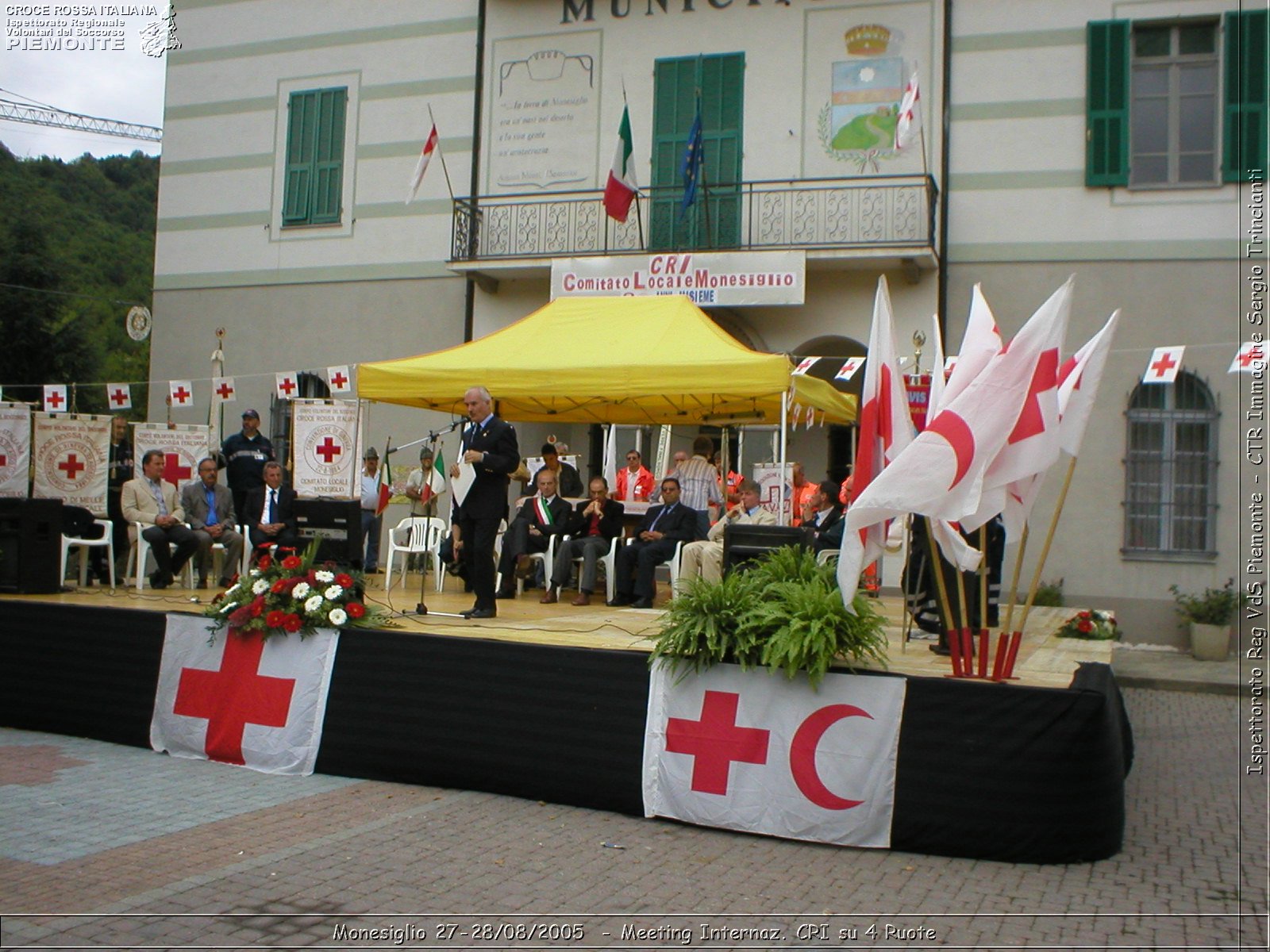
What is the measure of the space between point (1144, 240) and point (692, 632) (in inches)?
421

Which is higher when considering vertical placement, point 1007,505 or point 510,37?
point 510,37

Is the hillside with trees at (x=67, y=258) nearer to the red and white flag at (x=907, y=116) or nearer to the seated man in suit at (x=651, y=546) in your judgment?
the red and white flag at (x=907, y=116)

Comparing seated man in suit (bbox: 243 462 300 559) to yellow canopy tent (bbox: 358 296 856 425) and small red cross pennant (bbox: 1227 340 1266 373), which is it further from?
small red cross pennant (bbox: 1227 340 1266 373)

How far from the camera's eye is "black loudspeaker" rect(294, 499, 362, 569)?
920 centimetres

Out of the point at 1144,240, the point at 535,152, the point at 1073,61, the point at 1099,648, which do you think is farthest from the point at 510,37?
the point at 1099,648

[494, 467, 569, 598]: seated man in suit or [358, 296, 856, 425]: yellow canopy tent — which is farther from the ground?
[358, 296, 856, 425]: yellow canopy tent

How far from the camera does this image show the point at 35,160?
31.9 meters

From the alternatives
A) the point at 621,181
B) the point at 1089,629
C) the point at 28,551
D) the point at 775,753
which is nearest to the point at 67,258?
the point at 621,181

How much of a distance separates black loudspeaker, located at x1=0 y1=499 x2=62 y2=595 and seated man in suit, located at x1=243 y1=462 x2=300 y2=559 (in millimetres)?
1876

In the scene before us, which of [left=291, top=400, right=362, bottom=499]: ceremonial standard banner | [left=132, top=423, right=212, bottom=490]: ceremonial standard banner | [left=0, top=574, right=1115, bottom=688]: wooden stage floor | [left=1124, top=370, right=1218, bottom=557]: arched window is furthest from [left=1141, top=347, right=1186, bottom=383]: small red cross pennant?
[left=132, top=423, right=212, bottom=490]: ceremonial standard banner

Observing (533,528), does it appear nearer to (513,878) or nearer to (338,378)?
(338,378)

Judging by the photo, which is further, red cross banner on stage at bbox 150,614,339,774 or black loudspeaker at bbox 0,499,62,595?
black loudspeaker at bbox 0,499,62,595

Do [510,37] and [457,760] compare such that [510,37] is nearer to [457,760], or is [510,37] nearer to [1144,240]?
[1144,240]

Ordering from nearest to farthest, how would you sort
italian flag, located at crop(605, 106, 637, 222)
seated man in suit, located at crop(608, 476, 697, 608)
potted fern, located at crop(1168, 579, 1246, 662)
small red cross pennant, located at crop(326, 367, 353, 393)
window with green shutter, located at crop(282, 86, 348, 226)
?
seated man in suit, located at crop(608, 476, 697, 608) < potted fern, located at crop(1168, 579, 1246, 662) < small red cross pennant, located at crop(326, 367, 353, 393) < italian flag, located at crop(605, 106, 637, 222) < window with green shutter, located at crop(282, 86, 348, 226)
